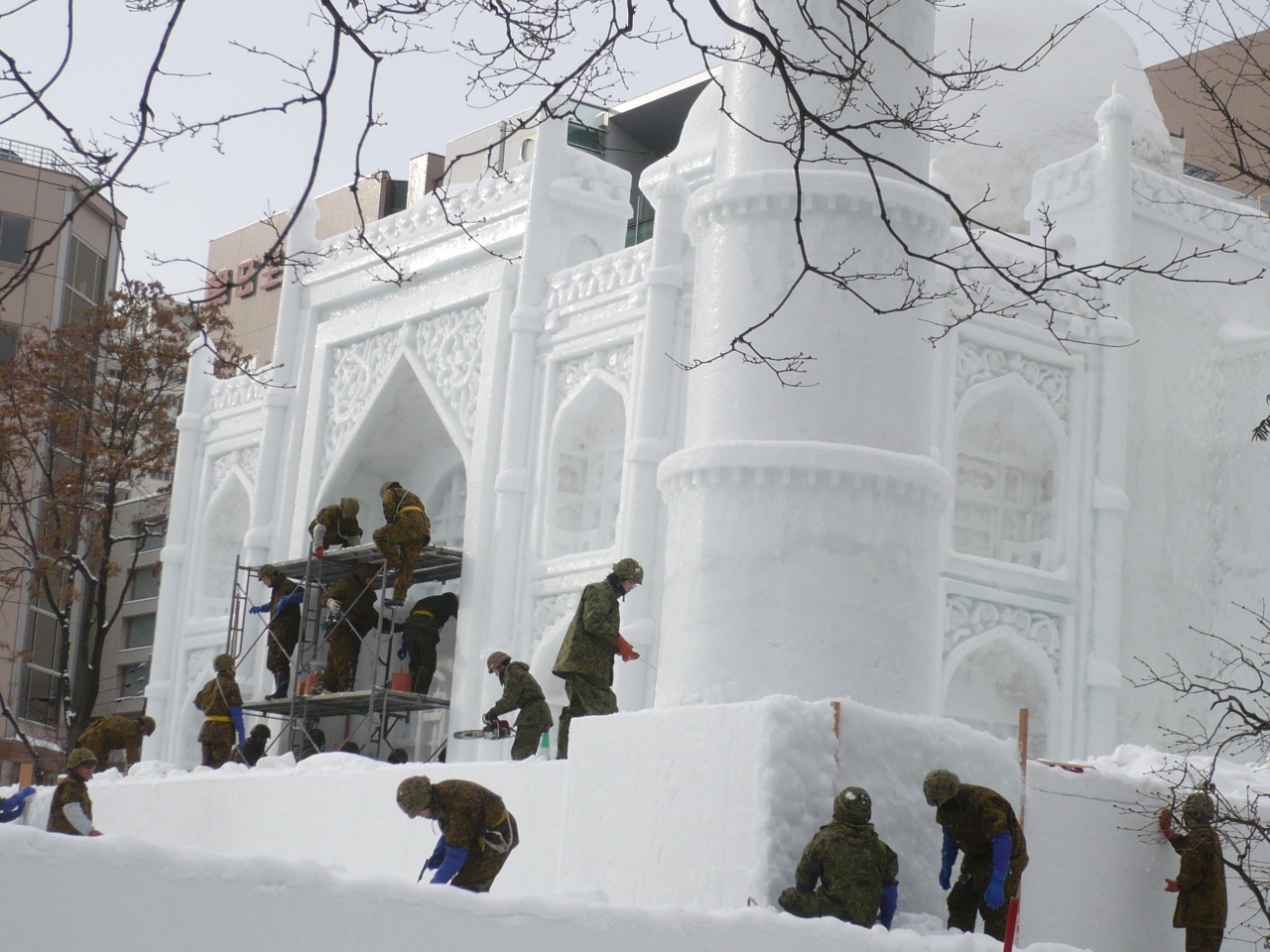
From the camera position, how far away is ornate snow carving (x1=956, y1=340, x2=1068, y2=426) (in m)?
17.9

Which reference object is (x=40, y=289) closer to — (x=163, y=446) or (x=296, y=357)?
(x=163, y=446)

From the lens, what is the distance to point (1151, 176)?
19.5m

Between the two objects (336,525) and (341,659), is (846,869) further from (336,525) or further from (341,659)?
(336,525)

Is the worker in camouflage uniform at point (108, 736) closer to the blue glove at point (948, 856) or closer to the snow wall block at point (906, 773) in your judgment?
the snow wall block at point (906, 773)

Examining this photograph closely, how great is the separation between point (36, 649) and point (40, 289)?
721 centimetres

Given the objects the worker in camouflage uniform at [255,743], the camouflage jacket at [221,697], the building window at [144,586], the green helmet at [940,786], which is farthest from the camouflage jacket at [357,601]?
the building window at [144,586]

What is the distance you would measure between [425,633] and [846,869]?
458 inches

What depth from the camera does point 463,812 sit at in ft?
29.2

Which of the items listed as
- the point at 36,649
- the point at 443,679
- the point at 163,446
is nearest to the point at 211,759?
the point at 443,679

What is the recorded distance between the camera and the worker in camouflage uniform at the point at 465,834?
8.88 metres

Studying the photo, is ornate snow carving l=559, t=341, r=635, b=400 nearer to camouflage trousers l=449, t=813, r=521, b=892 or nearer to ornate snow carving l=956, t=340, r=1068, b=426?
ornate snow carving l=956, t=340, r=1068, b=426

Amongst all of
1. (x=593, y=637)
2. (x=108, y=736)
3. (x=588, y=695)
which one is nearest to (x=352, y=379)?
(x=108, y=736)

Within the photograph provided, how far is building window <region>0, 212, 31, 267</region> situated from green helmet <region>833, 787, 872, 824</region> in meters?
31.8

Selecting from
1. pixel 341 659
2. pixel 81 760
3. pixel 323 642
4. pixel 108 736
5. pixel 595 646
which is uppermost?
pixel 323 642
